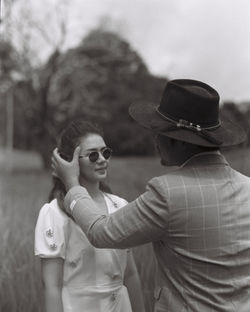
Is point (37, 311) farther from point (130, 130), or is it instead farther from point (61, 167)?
point (130, 130)

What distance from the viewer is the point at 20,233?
5238 mm

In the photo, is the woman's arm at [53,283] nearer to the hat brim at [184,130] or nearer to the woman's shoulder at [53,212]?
the woman's shoulder at [53,212]

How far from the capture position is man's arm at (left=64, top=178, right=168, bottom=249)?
178 cm

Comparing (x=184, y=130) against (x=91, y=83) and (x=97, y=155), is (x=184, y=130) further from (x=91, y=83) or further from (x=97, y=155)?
(x=91, y=83)

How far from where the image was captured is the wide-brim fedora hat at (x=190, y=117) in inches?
73.4

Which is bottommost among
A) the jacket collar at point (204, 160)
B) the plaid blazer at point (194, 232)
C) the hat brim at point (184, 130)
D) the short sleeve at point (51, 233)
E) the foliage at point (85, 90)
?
the foliage at point (85, 90)

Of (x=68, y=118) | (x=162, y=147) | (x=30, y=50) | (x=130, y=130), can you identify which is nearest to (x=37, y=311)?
(x=162, y=147)

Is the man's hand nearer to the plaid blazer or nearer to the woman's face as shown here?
the woman's face

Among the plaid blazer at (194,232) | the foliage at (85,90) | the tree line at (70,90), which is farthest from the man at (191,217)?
the foliage at (85,90)

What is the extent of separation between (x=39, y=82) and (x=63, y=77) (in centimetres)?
183

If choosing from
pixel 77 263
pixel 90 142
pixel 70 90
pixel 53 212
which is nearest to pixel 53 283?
pixel 77 263

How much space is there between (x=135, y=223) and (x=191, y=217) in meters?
0.18

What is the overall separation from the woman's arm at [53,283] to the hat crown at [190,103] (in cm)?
71

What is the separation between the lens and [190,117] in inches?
74.9
